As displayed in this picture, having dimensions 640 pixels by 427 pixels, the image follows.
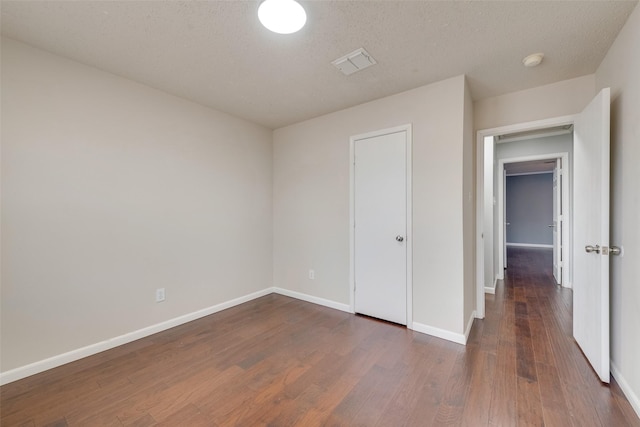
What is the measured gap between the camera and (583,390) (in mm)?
1785

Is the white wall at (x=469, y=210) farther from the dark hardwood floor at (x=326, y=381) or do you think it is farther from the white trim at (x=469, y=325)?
the dark hardwood floor at (x=326, y=381)

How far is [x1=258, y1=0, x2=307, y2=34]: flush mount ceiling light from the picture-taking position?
5.15 feet

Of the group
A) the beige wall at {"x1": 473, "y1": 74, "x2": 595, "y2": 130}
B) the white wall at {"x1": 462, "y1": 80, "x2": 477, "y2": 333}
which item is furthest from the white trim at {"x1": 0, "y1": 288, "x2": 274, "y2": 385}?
the beige wall at {"x1": 473, "y1": 74, "x2": 595, "y2": 130}

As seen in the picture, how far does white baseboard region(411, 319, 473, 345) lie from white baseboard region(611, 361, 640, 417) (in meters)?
0.94

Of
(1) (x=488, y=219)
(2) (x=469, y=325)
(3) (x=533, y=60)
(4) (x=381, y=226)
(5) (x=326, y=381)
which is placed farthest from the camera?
(1) (x=488, y=219)

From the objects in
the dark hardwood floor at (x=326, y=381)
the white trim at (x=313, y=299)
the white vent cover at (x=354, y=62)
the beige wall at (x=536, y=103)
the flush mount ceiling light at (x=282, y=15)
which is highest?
the white vent cover at (x=354, y=62)

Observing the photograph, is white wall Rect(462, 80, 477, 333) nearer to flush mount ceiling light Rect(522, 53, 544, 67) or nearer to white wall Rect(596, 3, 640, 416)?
flush mount ceiling light Rect(522, 53, 544, 67)

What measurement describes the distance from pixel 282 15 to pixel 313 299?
309 centimetres

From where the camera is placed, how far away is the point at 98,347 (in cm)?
230

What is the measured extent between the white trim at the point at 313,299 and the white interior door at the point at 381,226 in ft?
0.62

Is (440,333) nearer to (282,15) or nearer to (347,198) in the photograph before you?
(347,198)

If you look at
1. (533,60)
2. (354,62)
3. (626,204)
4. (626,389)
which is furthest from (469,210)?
(354,62)

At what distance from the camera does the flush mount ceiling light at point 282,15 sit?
5.15ft

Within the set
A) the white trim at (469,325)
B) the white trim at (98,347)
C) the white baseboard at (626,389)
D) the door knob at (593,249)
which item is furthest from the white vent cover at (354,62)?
the white trim at (98,347)
